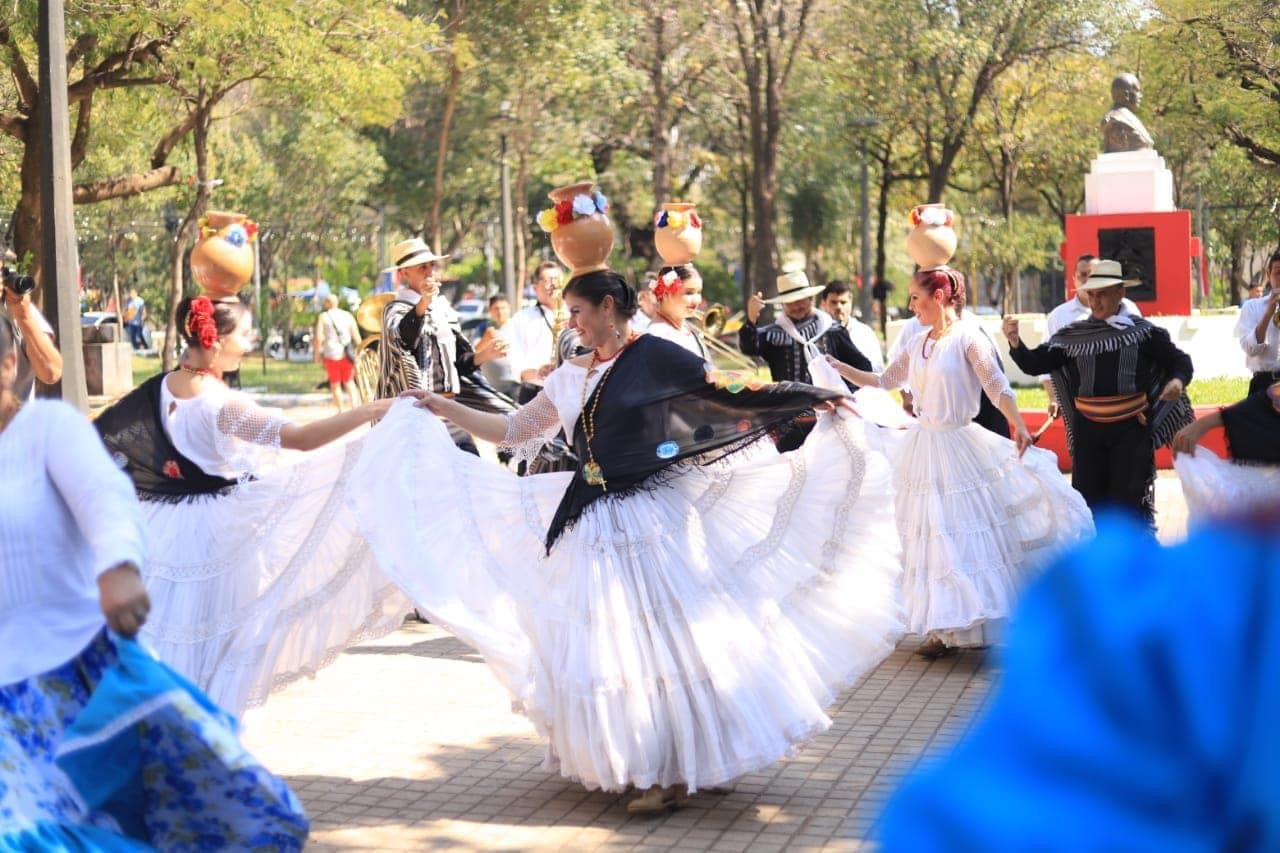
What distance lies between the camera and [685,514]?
20.0ft

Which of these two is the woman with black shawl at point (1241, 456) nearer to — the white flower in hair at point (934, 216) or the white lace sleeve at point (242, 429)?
the white flower in hair at point (934, 216)

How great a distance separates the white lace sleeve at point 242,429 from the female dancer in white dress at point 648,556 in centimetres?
39

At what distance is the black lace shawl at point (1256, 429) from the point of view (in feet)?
27.0

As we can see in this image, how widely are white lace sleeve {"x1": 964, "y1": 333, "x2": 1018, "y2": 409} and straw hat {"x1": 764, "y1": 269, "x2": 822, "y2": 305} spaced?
7.71 ft

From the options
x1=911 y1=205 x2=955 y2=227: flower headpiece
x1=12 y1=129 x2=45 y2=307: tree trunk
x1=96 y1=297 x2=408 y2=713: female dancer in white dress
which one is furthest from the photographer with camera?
x1=12 y1=129 x2=45 y2=307: tree trunk

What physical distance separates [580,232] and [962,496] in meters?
2.98

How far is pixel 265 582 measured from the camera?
628 centimetres

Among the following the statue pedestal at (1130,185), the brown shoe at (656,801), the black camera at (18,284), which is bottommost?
the brown shoe at (656,801)

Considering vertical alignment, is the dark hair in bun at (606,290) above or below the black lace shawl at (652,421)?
above

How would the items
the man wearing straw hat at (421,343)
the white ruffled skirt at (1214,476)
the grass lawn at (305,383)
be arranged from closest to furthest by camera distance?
the white ruffled skirt at (1214,476), the man wearing straw hat at (421,343), the grass lawn at (305,383)

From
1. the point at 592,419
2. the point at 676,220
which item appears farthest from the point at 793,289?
the point at 592,419

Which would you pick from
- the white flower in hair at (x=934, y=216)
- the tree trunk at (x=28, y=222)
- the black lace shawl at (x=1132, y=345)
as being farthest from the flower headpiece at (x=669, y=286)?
the tree trunk at (x=28, y=222)

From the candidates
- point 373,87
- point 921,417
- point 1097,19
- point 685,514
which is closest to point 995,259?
point 1097,19

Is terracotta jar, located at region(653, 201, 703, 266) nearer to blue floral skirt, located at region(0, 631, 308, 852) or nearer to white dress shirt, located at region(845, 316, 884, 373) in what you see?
white dress shirt, located at region(845, 316, 884, 373)
